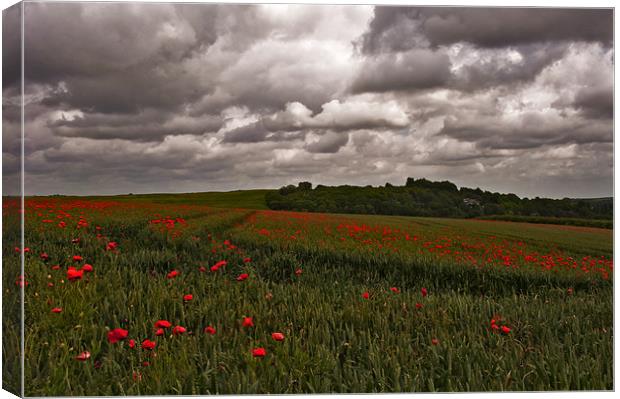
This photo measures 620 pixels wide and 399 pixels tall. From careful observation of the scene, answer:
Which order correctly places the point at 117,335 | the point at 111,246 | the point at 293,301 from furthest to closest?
the point at 111,246 → the point at 293,301 → the point at 117,335

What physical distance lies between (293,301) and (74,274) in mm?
2278

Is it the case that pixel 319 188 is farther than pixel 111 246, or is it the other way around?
pixel 319 188

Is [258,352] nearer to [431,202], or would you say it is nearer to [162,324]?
[162,324]

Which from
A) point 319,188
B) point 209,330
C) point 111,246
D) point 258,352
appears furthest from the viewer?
point 319,188

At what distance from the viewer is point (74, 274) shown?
5559mm

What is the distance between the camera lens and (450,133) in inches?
241

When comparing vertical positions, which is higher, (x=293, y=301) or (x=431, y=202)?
(x=431, y=202)

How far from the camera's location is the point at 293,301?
18.7ft

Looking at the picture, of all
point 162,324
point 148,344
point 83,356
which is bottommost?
point 83,356

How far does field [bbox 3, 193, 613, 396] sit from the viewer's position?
4.93 meters

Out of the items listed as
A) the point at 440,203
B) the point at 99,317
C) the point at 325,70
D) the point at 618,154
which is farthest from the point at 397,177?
the point at 99,317

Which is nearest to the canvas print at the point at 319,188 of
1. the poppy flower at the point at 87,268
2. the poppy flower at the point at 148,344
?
the poppy flower at the point at 87,268

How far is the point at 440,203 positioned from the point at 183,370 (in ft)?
11.2

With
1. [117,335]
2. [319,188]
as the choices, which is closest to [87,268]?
[117,335]
